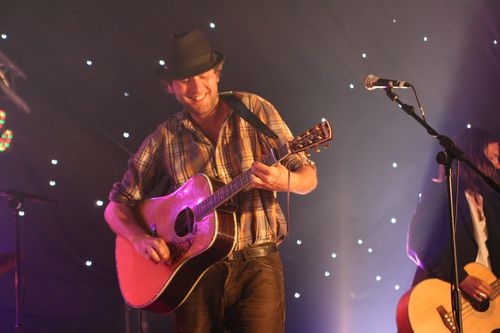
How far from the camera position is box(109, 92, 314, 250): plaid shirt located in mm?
2689

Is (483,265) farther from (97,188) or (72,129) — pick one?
(72,129)

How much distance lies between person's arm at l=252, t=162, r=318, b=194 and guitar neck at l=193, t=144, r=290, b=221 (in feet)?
0.16

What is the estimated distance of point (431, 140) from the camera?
5594mm

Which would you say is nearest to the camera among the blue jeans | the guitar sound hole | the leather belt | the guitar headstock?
the guitar headstock

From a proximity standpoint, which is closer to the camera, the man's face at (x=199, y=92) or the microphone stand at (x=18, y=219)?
the man's face at (x=199, y=92)

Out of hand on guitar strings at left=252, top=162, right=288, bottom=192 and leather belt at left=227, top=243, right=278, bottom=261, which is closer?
hand on guitar strings at left=252, top=162, right=288, bottom=192

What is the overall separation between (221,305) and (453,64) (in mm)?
4292

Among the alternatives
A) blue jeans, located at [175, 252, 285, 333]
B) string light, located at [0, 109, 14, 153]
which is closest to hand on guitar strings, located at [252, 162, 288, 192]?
blue jeans, located at [175, 252, 285, 333]

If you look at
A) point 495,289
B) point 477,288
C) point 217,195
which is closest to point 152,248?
point 217,195

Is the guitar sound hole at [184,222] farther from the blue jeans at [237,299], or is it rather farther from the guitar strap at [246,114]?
the guitar strap at [246,114]

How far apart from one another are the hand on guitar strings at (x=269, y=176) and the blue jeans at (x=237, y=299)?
1.21ft

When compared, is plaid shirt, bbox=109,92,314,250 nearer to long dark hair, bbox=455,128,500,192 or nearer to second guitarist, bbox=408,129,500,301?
second guitarist, bbox=408,129,500,301

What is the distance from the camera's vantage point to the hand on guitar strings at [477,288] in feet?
11.9

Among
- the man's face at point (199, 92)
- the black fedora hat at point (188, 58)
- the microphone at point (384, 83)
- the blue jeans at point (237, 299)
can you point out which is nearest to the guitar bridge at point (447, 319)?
the blue jeans at point (237, 299)
